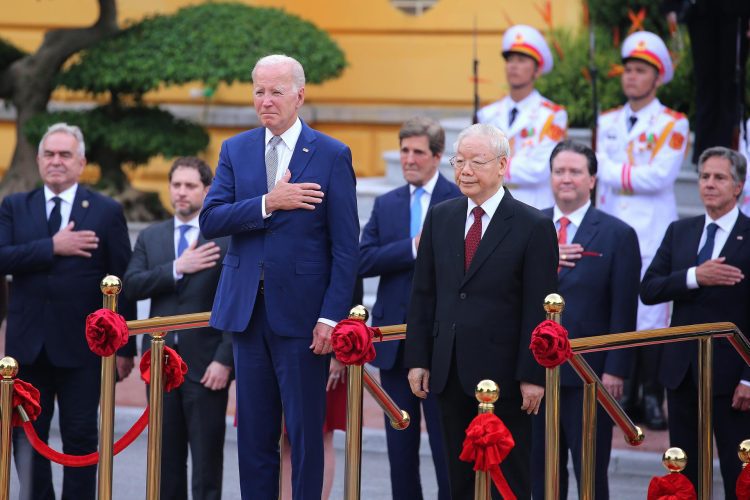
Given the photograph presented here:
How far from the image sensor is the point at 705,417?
5.98m

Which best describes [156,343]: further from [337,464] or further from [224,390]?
[337,464]

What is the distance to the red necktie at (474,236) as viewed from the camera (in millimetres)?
5375

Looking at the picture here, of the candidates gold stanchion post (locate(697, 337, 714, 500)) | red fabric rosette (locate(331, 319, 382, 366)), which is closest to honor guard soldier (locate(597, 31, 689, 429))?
gold stanchion post (locate(697, 337, 714, 500))

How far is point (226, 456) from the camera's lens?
855 cm

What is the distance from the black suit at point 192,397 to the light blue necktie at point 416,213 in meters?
0.90

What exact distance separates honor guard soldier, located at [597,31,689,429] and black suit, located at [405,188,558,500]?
3361mm

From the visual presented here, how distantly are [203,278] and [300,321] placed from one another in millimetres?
1448

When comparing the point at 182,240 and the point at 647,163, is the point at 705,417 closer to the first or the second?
the point at 182,240

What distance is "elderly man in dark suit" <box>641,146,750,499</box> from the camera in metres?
6.41

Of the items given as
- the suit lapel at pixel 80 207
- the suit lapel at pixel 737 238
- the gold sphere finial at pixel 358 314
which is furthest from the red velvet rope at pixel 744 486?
the suit lapel at pixel 80 207

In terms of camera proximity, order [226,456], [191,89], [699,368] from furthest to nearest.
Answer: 1. [191,89]
2. [226,456]
3. [699,368]

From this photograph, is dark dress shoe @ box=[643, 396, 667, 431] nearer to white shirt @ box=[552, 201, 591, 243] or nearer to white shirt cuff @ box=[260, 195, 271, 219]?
white shirt @ box=[552, 201, 591, 243]

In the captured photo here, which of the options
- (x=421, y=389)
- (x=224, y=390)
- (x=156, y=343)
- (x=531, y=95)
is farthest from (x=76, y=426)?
(x=531, y=95)

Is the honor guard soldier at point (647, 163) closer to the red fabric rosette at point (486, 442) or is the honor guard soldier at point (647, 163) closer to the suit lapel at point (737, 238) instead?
the suit lapel at point (737, 238)
